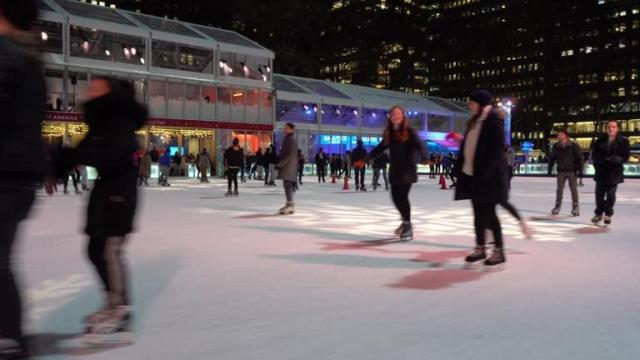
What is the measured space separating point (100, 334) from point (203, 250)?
308 cm

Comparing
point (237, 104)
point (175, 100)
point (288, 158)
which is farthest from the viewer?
point (237, 104)

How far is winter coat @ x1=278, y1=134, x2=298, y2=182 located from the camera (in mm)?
9836

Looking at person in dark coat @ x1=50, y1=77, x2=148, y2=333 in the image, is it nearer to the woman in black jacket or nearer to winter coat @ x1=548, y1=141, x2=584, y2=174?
the woman in black jacket

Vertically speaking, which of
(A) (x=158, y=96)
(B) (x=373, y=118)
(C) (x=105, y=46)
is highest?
(C) (x=105, y=46)

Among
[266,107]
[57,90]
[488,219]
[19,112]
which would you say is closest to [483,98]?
[488,219]

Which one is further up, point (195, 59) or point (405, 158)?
point (195, 59)

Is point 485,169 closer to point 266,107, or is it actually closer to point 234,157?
point 234,157

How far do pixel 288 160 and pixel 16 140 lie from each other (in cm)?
768

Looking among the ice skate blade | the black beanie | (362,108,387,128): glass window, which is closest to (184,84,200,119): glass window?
(362,108,387,128): glass window

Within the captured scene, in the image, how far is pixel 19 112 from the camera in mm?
2312

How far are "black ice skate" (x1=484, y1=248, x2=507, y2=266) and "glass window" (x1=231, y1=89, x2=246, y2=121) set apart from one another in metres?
29.1

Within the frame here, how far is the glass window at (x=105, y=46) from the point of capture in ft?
89.8

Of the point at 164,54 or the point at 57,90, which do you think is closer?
the point at 57,90

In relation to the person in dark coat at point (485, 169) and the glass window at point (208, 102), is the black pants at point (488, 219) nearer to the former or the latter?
the person in dark coat at point (485, 169)
